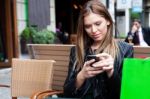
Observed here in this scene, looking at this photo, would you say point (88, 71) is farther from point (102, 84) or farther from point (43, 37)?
point (43, 37)

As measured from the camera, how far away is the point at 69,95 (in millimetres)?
2920

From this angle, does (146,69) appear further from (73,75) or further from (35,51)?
(35,51)

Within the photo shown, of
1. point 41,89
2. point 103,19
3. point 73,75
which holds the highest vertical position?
point 103,19

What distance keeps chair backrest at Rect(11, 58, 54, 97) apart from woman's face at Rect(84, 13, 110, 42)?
4.04 feet

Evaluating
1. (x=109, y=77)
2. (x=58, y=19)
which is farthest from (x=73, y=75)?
(x=58, y=19)

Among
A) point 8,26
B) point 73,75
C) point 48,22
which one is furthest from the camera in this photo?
point 48,22

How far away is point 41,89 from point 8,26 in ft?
24.2

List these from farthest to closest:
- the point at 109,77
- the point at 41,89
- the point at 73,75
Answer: the point at 41,89 < the point at 73,75 < the point at 109,77

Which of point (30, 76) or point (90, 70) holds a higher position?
point (90, 70)

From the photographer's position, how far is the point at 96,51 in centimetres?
277

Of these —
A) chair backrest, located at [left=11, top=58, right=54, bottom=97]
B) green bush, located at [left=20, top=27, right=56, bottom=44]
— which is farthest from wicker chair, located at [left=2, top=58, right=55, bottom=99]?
green bush, located at [left=20, top=27, right=56, bottom=44]

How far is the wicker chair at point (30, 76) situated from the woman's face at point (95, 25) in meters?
1.23

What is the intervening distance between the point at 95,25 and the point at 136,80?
0.56 metres

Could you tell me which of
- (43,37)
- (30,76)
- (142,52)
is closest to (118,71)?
(142,52)
